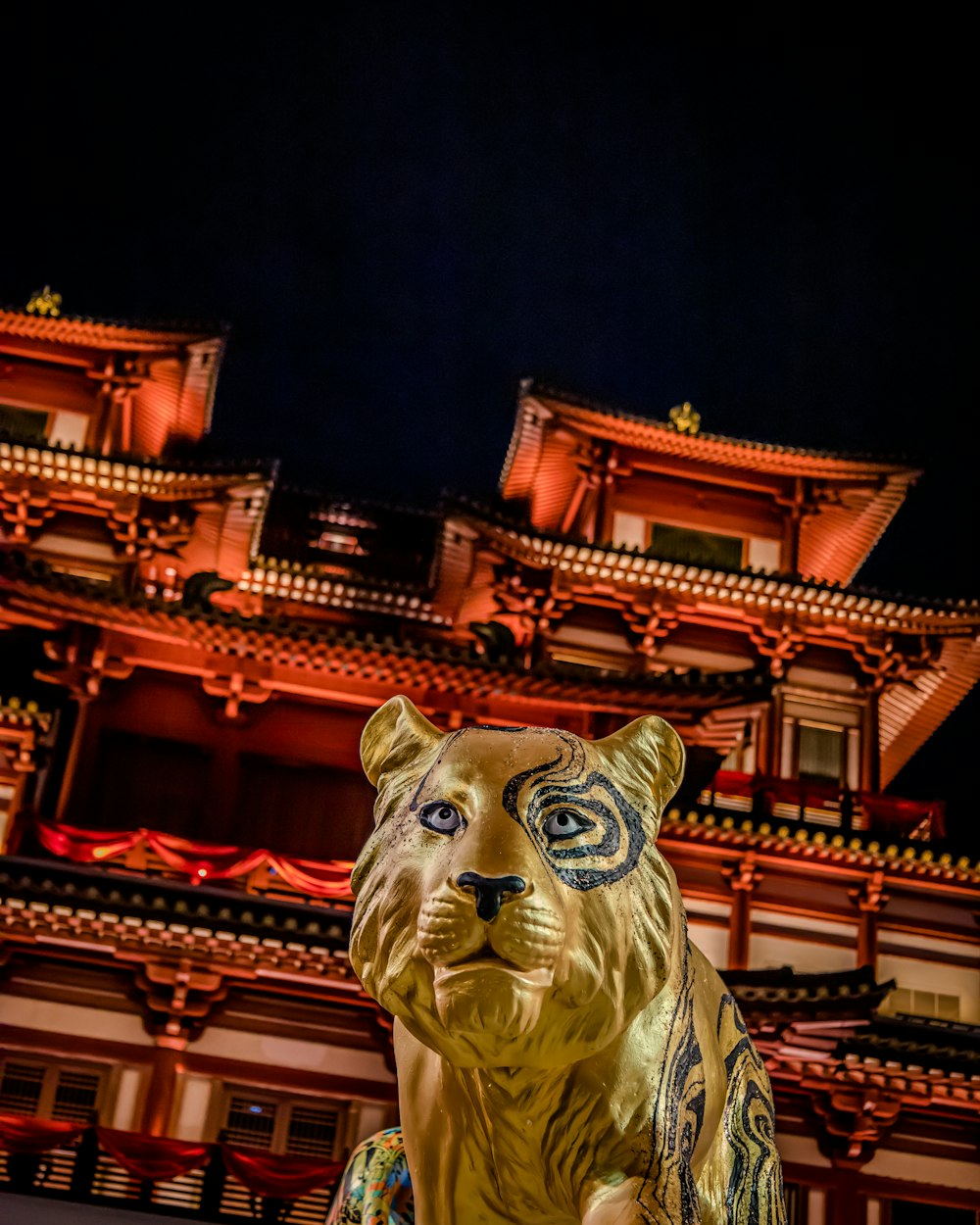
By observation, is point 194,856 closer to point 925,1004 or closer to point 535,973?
point 925,1004

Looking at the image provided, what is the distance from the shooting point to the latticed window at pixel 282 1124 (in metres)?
13.5

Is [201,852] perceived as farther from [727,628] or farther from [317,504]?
[317,504]

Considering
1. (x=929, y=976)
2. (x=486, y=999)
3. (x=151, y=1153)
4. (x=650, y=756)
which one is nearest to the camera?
(x=486, y=999)

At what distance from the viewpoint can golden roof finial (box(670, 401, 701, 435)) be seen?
66.6ft

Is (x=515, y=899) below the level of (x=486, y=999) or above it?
above

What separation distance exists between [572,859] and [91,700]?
1457 centimetres

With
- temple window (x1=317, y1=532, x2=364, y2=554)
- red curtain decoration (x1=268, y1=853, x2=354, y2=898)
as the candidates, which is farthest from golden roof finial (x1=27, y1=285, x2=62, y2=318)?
red curtain decoration (x1=268, y1=853, x2=354, y2=898)

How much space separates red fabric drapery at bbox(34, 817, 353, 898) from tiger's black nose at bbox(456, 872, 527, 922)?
11.6 meters

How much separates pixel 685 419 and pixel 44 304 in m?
9.73

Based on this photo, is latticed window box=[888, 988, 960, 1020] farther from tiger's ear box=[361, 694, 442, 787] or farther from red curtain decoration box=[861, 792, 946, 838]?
tiger's ear box=[361, 694, 442, 787]

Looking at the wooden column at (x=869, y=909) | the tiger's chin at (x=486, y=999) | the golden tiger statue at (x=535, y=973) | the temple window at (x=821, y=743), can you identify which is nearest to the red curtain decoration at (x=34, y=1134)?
the wooden column at (x=869, y=909)

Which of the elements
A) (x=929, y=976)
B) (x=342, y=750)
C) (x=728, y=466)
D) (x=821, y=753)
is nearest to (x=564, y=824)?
(x=342, y=750)

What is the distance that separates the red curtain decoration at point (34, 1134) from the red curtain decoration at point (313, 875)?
3.13 meters

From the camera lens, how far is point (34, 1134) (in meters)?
11.8
